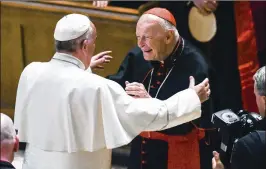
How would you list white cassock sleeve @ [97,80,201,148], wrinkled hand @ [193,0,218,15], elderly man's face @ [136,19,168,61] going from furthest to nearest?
wrinkled hand @ [193,0,218,15], elderly man's face @ [136,19,168,61], white cassock sleeve @ [97,80,201,148]

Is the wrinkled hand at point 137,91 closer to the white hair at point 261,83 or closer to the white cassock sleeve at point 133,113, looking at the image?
the white cassock sleeve at point 133,113

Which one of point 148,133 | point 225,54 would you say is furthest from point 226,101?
point 148,133

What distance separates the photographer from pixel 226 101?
20.5ft

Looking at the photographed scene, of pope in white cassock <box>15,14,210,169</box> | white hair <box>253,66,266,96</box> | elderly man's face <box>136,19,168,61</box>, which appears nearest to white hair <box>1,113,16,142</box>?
pope in white cassock <box>15,14,210,169</box>

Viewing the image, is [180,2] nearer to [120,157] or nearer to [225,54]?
[225,54]

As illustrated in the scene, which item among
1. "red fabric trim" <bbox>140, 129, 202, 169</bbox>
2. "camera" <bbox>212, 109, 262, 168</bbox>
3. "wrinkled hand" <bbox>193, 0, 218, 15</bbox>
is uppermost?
"wrinkled hand" <bbox>193, 0, 218, 15</bbox>

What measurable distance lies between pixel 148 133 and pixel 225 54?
1870mm

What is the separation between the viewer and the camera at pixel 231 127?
153 inches

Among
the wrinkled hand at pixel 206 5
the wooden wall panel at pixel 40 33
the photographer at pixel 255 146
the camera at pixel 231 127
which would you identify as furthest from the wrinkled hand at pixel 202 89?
the wooden wall panel at pixel 40 33

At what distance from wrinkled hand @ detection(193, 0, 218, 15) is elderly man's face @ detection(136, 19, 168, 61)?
1.49 m

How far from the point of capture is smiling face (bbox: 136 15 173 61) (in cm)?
444

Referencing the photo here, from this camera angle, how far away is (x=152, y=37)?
4.45 metres

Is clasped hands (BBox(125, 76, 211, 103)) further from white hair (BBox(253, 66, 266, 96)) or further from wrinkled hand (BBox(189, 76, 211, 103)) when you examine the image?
white hair (BBox(253, 66, 266, 96))

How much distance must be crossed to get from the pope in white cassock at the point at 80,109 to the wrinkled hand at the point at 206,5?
1844 millimetres
